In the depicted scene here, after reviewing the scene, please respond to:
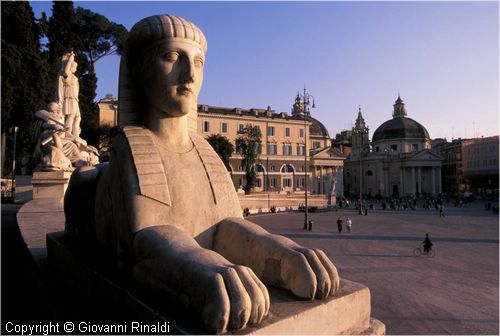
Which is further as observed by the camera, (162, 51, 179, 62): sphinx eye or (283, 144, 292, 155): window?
(283, 144, 292, 155): window

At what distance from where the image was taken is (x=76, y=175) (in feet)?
11.9

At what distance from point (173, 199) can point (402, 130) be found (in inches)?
2976

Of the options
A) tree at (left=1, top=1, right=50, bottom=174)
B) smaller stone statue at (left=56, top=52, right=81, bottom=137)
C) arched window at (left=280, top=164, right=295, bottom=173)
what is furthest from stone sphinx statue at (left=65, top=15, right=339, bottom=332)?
arched window at (left=280, top=164, right=295, bottom=173)

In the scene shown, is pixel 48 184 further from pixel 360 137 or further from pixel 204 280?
pixel 360 137

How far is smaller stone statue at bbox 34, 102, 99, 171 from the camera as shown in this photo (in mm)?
11617

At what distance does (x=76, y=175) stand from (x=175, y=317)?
234 cm

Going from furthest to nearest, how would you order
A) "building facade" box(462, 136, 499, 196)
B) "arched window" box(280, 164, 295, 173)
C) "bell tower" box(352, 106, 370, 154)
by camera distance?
1. "bell tower" box(352, 106, 370, 154)
2. "building facade" box(462, 136, 499, 196)
3. "arched window" box(280, 164, 295, 173)

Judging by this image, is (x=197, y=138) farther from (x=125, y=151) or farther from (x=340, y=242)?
(x=340, y=242)

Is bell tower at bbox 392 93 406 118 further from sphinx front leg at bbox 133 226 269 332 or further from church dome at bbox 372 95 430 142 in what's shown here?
sphinx front leg at bbox 133 226 269 332

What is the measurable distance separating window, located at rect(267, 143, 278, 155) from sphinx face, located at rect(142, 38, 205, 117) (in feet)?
166

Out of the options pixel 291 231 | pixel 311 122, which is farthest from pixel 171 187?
pixel 311 122

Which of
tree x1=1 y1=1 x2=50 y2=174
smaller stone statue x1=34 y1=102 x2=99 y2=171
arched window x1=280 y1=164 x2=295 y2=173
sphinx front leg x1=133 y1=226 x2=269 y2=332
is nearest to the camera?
sphinx front leg x1=133 y1=226 x2=269 y2=332

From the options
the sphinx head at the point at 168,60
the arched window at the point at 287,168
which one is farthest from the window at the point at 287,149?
the sphinx head at the point at 168,60

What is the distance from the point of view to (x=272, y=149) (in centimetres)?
5362
